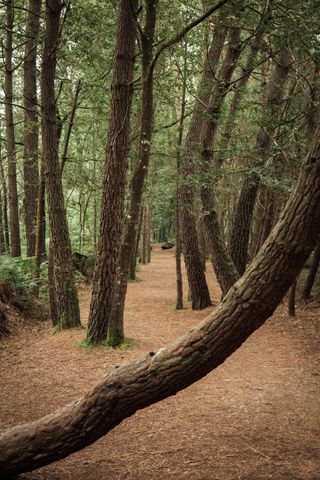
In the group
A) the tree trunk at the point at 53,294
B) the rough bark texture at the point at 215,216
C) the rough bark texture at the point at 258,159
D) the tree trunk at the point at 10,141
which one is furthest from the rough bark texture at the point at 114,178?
the tree trunk at the point at 10,141

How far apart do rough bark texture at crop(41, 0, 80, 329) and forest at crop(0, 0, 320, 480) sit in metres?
0.03

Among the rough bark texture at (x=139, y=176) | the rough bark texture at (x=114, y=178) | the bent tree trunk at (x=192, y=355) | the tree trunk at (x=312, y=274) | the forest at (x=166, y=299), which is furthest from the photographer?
the tree trunk at (x=312, y=274)

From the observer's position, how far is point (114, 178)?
830cm

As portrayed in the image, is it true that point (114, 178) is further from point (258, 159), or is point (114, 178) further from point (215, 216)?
point (215, 216)

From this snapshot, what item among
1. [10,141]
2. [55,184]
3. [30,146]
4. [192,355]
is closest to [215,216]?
[55,184]

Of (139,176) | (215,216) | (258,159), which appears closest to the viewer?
(139,176)

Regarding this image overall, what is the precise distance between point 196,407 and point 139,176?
13.8 ft

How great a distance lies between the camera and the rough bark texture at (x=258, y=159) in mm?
9207

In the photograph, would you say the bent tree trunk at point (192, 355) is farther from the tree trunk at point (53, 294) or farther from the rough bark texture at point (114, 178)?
the tree trunk at point (53, 294)

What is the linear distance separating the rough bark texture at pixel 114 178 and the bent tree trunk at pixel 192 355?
4.63 m

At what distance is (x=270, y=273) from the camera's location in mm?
3303

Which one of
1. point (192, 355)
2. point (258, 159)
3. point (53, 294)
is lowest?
point (53, 294)

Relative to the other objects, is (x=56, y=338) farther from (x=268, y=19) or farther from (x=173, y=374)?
(x=268, y=19)

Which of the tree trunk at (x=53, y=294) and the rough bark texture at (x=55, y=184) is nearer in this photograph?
the rough bark texture at (x=55, y=184)
